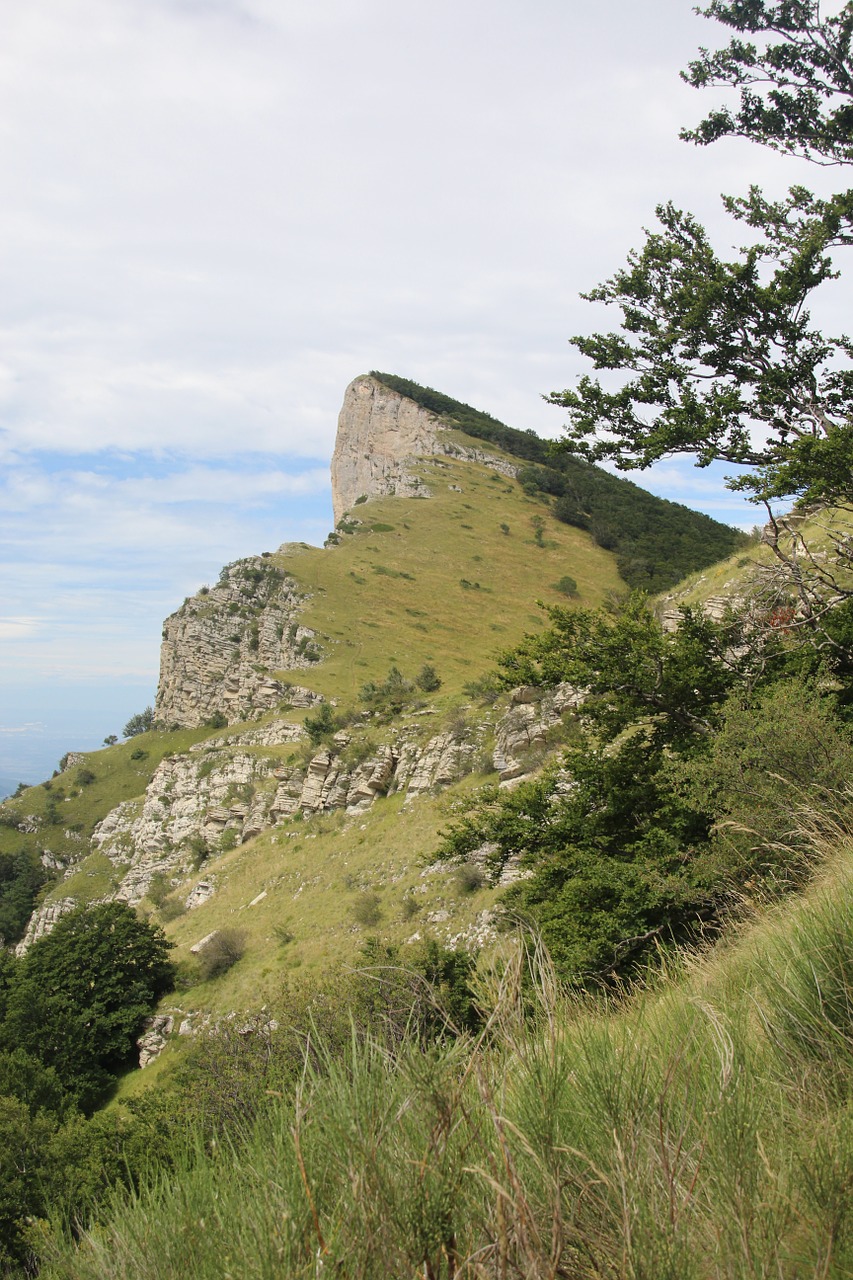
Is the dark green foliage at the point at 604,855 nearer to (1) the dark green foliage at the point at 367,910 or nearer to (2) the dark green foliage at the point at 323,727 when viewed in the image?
(1) the dark green foliage at the point at 367,910

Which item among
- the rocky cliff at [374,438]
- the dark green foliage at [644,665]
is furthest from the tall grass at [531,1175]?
the rocky cliff at [374,438]

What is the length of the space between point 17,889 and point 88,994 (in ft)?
98.4

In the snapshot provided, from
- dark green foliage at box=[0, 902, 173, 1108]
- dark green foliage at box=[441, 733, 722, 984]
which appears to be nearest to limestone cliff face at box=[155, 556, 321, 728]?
dark green foliage at box=[0, 902, 173, 1108]

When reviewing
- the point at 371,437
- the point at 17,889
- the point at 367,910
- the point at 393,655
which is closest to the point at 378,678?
the point at 393,655

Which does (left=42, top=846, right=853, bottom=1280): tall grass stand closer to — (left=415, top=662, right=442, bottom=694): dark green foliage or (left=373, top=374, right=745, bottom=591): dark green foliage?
(left=415, top=662, right=442, bottom=694): dark green foliage

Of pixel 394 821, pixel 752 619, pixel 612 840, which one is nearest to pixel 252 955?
pixel 394 821

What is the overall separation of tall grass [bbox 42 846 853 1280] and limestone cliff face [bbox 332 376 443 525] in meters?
110

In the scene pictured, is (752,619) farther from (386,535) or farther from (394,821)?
(386,535)

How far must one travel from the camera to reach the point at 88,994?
81.5 feet

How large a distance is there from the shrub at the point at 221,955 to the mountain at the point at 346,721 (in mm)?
419

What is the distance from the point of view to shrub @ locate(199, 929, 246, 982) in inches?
984

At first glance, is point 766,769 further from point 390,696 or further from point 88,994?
point 390,696

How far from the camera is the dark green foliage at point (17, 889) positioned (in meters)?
47.5

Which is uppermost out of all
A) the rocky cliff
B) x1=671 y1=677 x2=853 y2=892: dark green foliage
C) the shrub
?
the rocky cliff
